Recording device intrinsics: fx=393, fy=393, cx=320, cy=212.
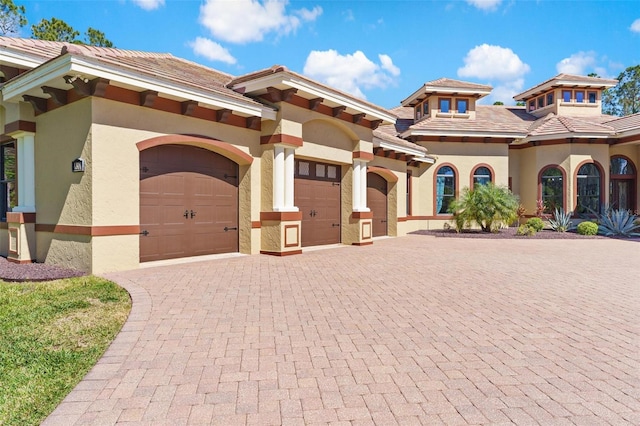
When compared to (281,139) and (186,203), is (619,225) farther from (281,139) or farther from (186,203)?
(186,203)

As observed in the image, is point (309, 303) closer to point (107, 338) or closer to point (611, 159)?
point (107, 338)

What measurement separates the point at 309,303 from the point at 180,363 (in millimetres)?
2422

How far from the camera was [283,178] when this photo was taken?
35.9 feet

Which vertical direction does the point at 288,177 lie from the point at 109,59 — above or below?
below

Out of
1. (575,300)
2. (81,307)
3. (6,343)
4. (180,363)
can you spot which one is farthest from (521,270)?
(6,343)

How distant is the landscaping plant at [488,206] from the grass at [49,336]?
15.3 meters

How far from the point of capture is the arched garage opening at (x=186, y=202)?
29.0 ft

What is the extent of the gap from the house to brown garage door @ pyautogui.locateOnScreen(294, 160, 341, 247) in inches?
2.0

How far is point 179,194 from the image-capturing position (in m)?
9.42

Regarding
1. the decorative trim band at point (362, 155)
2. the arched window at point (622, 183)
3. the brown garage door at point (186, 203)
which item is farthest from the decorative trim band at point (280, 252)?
the arched window at point (622, 183)

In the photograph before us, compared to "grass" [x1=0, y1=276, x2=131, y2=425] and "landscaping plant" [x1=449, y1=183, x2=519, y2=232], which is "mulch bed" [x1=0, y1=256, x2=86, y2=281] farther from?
"landscaping plant" [x1=449, y1=183, x2=519, y2=232]

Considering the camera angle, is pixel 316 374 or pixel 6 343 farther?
pixel 6 343

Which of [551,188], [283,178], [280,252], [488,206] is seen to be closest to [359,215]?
[283,178]

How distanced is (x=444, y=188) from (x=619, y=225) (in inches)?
305
